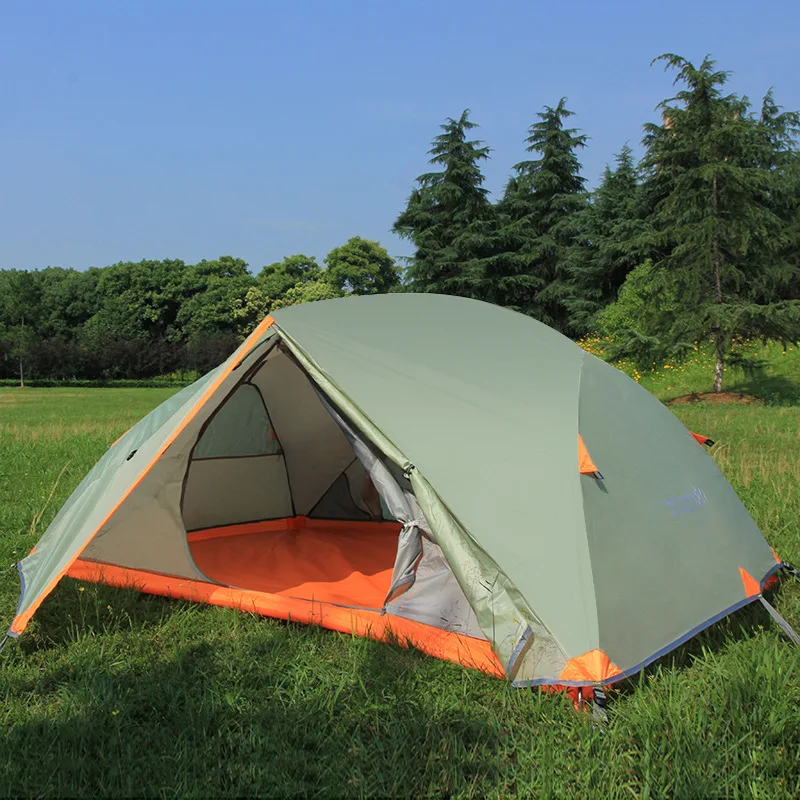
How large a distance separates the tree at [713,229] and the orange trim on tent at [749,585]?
11091mm

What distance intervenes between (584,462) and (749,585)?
105cm

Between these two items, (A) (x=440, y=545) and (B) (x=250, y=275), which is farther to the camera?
(B) (x=250, y=275)

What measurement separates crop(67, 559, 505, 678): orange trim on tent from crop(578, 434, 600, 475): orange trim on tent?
0.82 metres

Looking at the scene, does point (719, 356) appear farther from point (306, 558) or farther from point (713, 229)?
point (306, 558)

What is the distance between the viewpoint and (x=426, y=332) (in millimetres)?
3984

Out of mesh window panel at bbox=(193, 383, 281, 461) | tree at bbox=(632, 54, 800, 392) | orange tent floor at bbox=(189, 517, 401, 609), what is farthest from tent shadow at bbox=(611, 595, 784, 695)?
tree at bbox=(632, 54, 800, 392)

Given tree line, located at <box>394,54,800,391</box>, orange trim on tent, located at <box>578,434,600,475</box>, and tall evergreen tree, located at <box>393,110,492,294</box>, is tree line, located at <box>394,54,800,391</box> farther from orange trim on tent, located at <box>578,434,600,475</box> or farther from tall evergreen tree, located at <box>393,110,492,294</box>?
orange trim on tent, located at <box>578,434,600,475</box>

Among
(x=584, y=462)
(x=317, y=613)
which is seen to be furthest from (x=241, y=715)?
(x=584, y=462)

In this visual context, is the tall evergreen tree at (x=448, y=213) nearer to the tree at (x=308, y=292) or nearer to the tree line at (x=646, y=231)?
the tree line at (x=646, y=231)

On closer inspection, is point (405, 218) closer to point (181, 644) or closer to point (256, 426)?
point (256, 426)

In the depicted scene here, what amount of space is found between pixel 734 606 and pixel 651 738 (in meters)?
1.12

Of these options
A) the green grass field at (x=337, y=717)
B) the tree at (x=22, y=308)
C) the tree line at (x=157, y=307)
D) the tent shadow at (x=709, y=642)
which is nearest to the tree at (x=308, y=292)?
the tree line at (x=157, y=307)

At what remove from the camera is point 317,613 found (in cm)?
356

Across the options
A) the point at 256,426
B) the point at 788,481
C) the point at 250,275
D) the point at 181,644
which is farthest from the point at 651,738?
the point at 250,275
